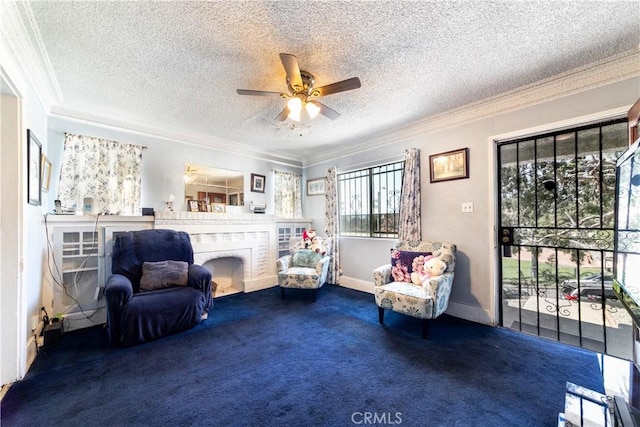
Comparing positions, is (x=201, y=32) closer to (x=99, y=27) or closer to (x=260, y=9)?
(x=260, y=9)

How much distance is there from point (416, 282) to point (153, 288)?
114 inches

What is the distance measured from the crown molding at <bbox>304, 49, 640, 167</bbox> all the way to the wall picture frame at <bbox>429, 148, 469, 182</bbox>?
14.2 inches

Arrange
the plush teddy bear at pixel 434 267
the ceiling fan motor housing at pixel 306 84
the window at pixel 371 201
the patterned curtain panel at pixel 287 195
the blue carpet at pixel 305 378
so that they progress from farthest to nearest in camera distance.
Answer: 1. the patterned curtain panel at pixel 287 195
2. the window at pixel 371 201
3. the plush teddy bear at pixel 434 267
4. the ceiling fan motor housing at pixel 306 84
5. the blue carpet at pixel 305 378

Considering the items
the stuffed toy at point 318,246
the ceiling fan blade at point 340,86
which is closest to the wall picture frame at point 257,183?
the stuffed toy at point 318,246

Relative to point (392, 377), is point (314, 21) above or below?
above

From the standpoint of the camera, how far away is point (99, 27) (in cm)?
172

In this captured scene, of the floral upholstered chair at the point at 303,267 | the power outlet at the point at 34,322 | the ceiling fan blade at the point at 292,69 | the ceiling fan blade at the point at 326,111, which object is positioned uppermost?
the ceiling fan blade at the point at 292,69

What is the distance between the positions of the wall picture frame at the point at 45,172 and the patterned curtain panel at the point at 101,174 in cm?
15

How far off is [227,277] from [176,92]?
283 centimetres

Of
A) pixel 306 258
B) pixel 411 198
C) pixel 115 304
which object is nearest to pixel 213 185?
pixel 306 258

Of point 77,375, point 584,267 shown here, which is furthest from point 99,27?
point 584,267

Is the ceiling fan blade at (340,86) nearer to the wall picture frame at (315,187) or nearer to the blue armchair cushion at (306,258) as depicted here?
the blue armchair cushion at (306,258)

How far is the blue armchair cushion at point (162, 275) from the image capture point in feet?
8.93

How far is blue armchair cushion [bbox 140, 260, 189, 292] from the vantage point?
272 centimetres
